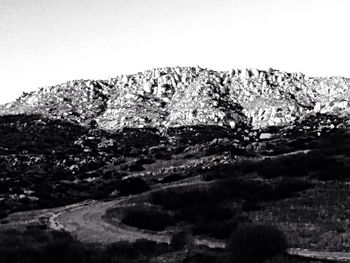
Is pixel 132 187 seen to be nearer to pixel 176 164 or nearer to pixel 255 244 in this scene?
pixel 176 164

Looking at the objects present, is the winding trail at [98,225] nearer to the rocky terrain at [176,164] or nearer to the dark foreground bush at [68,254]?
the rocky terrain at [176,164]

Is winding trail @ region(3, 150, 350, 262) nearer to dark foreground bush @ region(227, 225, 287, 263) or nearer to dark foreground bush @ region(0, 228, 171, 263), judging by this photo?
dark foreground bush @ region(227, 225, 287, 263)

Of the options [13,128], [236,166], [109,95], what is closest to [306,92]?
[109,95]

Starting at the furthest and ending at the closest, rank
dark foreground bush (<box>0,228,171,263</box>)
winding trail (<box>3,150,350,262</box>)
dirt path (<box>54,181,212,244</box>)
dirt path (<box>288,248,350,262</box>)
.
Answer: dirt path (<box>54,181,212,244</box>) < winding trail (<box>3,150,350,262</box>) < dirt path (<box>288,248,350,262</box>) < dark foreground bush (<box>0,228,171,263</box>)

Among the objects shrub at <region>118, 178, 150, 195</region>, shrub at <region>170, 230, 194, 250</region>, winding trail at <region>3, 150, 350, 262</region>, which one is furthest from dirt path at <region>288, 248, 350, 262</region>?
shrub at <region>118, 178, 150, 195</region>

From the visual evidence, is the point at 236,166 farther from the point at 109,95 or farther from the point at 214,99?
the point at 109,95

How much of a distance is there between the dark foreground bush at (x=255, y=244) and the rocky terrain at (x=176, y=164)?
119cm

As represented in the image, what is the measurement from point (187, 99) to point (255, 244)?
138246 mm

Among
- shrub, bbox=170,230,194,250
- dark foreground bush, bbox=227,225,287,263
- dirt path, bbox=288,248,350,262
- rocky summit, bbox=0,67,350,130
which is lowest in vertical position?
dirt path, bbox=288,248,350,262

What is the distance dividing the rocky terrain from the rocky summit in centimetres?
52

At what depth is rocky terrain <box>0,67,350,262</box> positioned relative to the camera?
25609mm

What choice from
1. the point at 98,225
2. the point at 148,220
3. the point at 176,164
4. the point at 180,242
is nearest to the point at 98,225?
the point at 98,225

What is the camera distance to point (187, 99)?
154 metres

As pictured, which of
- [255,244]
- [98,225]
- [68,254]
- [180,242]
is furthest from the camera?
[98,225]
